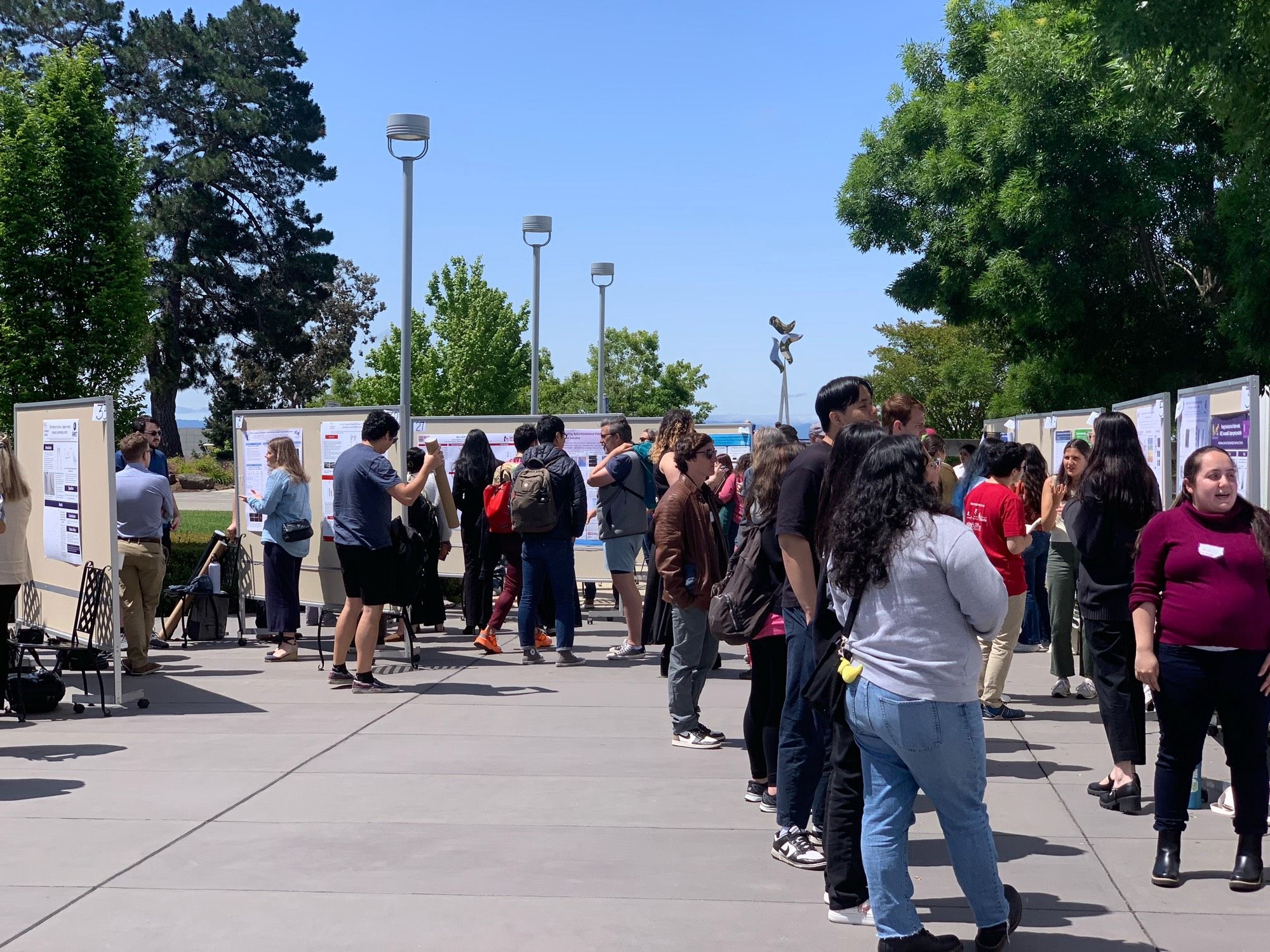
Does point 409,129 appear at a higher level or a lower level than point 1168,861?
higher

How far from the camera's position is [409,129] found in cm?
1447

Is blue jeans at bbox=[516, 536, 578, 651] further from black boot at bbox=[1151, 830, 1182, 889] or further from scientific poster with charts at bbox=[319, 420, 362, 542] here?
black boot at bbox=[1151, 830, 1182, 889]

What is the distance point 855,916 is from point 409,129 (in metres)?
11.5

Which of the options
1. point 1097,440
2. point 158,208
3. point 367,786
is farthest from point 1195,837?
point 158,208

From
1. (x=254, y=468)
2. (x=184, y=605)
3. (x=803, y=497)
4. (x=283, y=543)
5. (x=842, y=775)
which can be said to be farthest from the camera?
(x=254, y=468)

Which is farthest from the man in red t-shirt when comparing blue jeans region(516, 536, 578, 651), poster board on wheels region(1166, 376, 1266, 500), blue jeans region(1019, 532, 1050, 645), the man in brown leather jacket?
blue jeans region(516, 536, 578, 651)

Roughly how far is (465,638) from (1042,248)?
48.8 ft

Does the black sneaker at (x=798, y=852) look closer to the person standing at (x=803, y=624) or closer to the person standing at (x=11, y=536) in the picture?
the person standing at (x=803, y=624)

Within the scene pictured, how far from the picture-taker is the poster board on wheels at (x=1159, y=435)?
8.93 metres

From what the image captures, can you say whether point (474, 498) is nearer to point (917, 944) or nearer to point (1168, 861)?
point (1168, 861)

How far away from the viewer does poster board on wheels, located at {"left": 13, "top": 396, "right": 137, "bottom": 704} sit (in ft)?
29.6

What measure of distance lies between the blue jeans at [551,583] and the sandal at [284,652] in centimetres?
207

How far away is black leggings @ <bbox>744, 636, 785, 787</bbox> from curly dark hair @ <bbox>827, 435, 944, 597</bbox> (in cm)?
175

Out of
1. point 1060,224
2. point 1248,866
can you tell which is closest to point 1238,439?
point 1248,866
